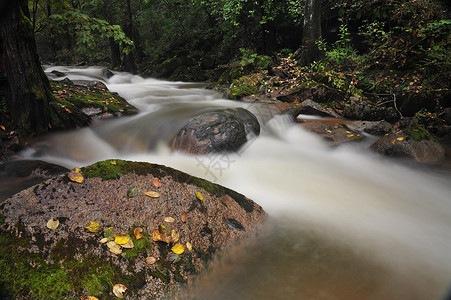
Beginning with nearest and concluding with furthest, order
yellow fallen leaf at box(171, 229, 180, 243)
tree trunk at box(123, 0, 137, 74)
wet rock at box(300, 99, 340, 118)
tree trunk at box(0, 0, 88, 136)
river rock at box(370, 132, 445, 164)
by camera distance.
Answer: yellow fallen leaf at box(171, 229, 180, 243) → tree trunk at box(0, 0, 88, 136) → river rock at box(370, 132, 445, 164) → wet rock at box(300, 99, 340, 118) → tree trunk at box(123, 0, 137, 74)

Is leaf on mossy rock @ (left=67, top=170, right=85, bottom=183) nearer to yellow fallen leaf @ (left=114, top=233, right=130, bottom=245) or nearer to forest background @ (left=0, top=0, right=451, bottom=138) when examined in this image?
yellow fallen leaf @ (left=114, top=233, right=130, bottom=245)

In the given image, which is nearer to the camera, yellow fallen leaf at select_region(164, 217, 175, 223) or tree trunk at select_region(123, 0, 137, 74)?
yellow fallen leaf at select_region(164, 217, 175, 223)

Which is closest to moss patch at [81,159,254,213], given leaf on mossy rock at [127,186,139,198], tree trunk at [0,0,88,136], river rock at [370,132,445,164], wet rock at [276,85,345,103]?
leaf on mossy rock at [127,186,139,198]

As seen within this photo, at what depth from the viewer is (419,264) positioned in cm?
247

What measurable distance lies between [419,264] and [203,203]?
232cm

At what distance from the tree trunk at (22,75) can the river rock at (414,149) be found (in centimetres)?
712

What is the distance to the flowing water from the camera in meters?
2.10

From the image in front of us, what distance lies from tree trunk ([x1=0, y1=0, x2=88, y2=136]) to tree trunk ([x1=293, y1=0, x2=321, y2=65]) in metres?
8.56

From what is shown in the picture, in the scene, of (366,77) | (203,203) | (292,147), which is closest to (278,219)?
(203,203)

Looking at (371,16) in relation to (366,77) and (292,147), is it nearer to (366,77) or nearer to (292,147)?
(366,77)

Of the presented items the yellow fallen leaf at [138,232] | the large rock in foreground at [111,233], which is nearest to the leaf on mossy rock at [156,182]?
the large rock in foreground at [111,233]

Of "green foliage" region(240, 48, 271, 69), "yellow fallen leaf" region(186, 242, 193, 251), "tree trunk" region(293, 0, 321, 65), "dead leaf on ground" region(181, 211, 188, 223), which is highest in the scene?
"tree trunk" region(293, 0, 321, 65)

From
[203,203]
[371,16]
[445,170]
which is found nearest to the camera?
[203,203]

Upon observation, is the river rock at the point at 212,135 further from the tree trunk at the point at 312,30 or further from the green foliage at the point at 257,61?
the green foliage at the point at 257,61
